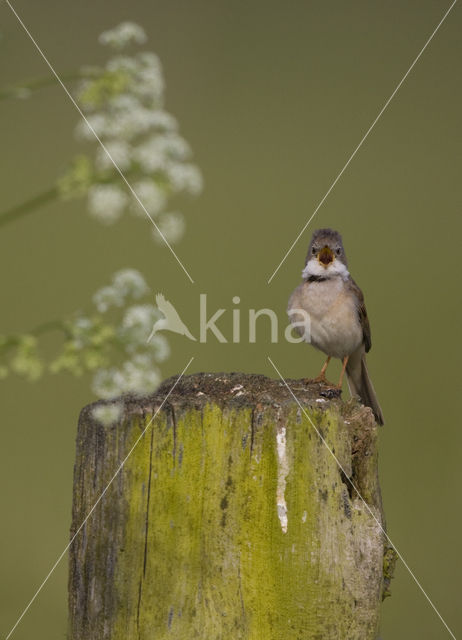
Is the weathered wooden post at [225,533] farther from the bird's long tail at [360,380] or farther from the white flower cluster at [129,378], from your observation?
the bird's long tail at [360,380]

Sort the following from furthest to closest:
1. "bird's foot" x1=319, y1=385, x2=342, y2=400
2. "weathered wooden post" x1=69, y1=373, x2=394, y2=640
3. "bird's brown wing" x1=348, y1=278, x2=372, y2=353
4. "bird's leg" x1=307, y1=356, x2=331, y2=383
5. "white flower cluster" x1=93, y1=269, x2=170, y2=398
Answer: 1. "bird's brown wing" x1=348, y1=278, x2=372, y2=353
2. "bird's leg" x1=307, y1=356, x2=331, y2=383
3. "bird's foot" x1=319, y1=385, x2=342, y2=400
4. "weathered wooden post" x1=69, y1=373, x2=394, y2=640
5. "white flower cluster" x1=93, y1=269, x2=170, y2=398

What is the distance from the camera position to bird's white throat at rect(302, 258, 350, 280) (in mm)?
3607

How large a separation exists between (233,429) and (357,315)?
1647 millimetres

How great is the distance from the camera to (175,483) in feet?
7.11

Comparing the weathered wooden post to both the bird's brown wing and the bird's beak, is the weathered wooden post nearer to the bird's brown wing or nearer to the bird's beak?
the bird's beak

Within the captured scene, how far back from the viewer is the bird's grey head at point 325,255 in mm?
3570

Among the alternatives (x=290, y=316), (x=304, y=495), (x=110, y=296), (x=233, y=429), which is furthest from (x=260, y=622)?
(x=290, y=316)

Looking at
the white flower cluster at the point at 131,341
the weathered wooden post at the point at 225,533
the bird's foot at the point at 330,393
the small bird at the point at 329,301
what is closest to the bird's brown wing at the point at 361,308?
the small bird at the point at 329,301

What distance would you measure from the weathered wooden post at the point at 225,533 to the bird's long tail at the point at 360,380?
5.75 ft

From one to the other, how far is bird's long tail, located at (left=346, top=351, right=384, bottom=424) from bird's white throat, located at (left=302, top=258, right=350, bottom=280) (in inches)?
19.8

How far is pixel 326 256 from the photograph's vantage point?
3.58 metres

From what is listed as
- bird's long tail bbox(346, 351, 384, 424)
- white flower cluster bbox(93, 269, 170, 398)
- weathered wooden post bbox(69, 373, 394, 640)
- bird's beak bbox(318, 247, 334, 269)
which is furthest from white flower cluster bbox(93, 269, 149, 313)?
bird's long tail bbox(346, 351, 384, 424)

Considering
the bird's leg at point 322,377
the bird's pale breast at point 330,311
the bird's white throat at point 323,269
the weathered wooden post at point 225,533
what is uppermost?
the bird's white throat at point 323,269

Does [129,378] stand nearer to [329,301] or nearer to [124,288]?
[124,288]
